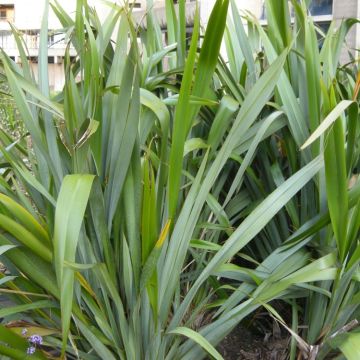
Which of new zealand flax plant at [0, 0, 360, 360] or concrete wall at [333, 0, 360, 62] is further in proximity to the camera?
concrete wall at [333, 0, 360, 62]

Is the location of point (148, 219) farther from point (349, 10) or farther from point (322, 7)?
point (322, 7)

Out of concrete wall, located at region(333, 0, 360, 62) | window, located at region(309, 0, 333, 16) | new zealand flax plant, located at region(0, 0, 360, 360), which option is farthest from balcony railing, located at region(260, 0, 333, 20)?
new zealand flax plant, located at region(0, 0, 360, 360)

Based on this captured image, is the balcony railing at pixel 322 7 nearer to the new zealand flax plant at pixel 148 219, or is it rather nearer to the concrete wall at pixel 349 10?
the concrete wall at pixel 349 10

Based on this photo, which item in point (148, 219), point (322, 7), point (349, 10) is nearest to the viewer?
point (148, 219)

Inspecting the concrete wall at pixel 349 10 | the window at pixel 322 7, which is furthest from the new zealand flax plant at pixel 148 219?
the window at pixel 322 7

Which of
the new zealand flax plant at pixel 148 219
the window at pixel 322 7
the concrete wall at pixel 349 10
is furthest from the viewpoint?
the window at pixel 322 7

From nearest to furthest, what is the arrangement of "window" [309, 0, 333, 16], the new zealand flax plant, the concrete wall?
the new zealand flax plant → the concrete wall → "window" [309, 0, 333, 16]

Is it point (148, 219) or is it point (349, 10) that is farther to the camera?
point (349, 10)

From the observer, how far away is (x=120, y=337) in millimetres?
1067

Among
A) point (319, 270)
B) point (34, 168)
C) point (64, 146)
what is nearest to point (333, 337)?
point (319, 270)

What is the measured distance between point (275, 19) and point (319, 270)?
2.17ft

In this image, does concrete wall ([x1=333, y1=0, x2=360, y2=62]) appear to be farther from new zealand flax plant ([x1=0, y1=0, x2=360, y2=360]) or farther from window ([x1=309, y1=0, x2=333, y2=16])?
new zealand flax plant ([x1=0, y1=0, x2=360, y2=360])

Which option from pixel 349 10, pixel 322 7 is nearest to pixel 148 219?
pixel 349 10

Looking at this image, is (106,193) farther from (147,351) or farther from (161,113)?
(147,351)
